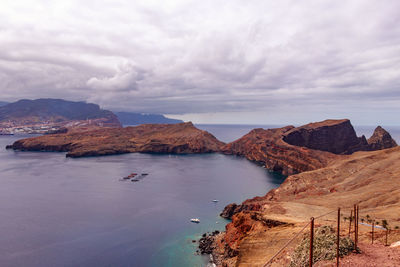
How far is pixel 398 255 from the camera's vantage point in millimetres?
28250

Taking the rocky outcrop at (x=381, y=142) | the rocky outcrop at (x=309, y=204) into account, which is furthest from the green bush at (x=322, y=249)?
the rocky outcrop at (x=381, y=142)

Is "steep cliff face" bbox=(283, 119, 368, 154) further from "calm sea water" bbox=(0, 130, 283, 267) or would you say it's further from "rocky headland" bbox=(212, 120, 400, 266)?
"calm sea water" bbox=(0, 130, 283, 267)

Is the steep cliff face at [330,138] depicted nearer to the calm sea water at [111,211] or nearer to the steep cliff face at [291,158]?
the steep cliff face at [291,158]

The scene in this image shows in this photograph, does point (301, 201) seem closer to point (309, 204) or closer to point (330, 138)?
point (309, 204)

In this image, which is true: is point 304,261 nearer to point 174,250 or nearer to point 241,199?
point 174,250

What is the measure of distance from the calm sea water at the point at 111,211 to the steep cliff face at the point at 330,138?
5606 centimetres

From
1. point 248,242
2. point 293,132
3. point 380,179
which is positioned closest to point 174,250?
point 248,242

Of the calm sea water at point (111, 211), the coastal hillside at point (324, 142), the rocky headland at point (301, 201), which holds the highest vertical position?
the coastal hillside at point (324, 142)

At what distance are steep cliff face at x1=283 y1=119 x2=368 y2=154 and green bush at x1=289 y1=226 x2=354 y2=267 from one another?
166825 millimetres

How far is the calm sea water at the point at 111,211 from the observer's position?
5559cm

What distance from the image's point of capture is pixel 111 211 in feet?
269

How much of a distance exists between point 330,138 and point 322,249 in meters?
180

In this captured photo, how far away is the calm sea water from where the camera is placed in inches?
2189

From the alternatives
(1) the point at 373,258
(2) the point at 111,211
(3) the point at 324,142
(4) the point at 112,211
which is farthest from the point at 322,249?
(3) the point at 324,142
